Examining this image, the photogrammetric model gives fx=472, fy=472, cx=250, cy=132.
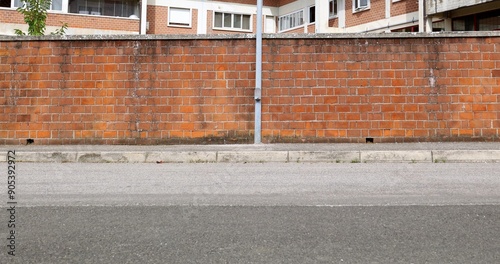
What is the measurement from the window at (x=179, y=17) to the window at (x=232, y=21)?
79.9 inches

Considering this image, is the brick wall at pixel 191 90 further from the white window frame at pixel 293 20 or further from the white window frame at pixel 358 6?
the white window frame at pixel 293 20

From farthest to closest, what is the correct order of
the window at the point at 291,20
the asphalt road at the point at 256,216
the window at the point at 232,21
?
1. the window at the point at 232,21
2. the window at the point at 291,20
3. the asphalt road at the point at 256,216

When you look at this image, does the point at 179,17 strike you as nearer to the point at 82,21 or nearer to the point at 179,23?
the point at 179,23

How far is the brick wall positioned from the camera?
10.6 m

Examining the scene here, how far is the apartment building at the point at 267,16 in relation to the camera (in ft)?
63.6

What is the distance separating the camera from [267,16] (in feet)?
111

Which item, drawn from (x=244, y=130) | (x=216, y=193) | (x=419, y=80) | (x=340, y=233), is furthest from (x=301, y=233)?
(x=419, y=80)

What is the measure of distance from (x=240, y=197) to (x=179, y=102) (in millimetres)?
5348

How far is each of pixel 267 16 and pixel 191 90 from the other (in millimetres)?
24540

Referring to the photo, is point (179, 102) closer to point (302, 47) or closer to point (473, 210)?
point (302, 47)

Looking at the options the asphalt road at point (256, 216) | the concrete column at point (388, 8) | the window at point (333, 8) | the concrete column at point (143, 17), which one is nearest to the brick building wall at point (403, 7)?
the concrete column at point (388, 8)

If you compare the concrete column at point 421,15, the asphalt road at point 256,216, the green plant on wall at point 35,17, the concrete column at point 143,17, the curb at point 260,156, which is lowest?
the asphalt road at point 256,216

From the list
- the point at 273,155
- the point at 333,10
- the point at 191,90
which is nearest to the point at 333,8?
the point at 333,10

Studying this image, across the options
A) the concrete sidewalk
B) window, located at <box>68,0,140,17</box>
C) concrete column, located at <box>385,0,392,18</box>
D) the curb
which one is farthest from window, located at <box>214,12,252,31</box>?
the curb
